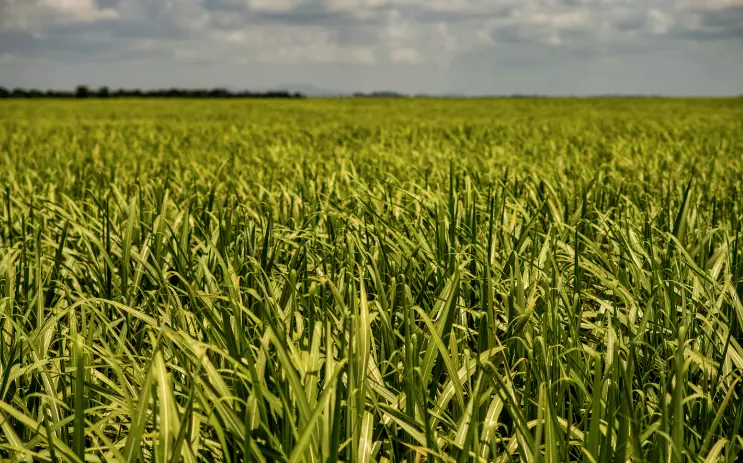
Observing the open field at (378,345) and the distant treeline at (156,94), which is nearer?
the open field at (378,345)

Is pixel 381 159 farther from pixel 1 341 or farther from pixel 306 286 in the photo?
pixel 1 341

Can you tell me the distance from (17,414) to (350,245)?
52.4 inches

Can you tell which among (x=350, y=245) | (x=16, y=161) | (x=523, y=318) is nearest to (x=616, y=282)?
(x=523, y=318)

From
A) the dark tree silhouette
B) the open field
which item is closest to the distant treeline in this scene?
the dark tree silhouette

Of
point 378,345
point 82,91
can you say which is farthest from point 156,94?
point 378,345


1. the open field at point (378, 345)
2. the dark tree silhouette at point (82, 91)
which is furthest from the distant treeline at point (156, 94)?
the open field at point (378, 345)

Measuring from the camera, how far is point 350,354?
1532 mm

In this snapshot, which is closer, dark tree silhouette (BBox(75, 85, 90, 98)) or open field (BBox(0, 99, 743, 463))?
open field (BBox(0, 99, 743, 463))

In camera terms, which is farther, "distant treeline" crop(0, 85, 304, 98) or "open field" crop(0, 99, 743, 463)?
"distant treeline" crop(0, 85, 304, 98)

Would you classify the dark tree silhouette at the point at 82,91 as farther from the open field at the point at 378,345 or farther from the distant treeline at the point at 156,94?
the open field at the point at 378,345

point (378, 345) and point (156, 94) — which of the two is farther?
point (156, 94)

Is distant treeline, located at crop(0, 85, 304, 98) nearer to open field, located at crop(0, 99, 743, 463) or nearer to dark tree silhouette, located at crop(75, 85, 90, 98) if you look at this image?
dark tree silhouette, located at crop(75, 85, 90, 98)

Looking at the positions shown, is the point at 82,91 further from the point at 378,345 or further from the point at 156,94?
the point at 378,345

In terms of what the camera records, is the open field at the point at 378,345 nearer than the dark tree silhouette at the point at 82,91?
Yes
